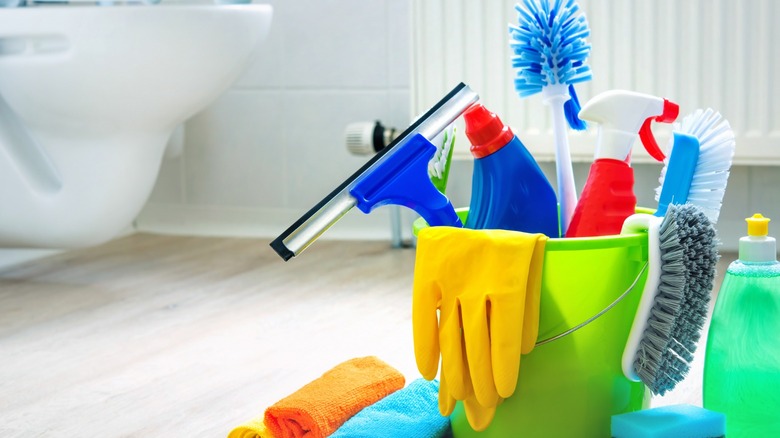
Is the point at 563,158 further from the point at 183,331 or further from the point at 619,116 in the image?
the point at 183,331

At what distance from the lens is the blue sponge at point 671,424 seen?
0.67 m

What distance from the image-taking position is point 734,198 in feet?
5.28

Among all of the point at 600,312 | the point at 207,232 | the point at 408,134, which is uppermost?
the point at 408,134

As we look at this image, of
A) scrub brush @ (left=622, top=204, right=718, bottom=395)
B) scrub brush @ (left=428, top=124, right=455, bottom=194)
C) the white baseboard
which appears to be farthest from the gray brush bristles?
the white baseboard

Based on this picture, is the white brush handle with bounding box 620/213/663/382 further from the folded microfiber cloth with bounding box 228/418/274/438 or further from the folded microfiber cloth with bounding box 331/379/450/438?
the folded microfiber cloth with bounding box 228/418/274/438

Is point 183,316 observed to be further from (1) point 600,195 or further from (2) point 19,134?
(1) point 600,195

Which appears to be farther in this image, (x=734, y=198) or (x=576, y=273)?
(x=734, y=198)

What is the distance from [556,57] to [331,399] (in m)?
0.33

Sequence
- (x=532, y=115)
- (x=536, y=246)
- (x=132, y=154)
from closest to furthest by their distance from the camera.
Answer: (x=536, y=246)
(x=132, y=154)
(x=532, y=115)

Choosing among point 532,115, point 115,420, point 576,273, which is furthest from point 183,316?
point 576,273

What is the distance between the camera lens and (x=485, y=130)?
746 mm

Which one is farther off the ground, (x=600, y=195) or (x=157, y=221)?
(x=600, y=195)

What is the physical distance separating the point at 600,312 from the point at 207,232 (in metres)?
1.35

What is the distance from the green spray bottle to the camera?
Answer: 70cm
